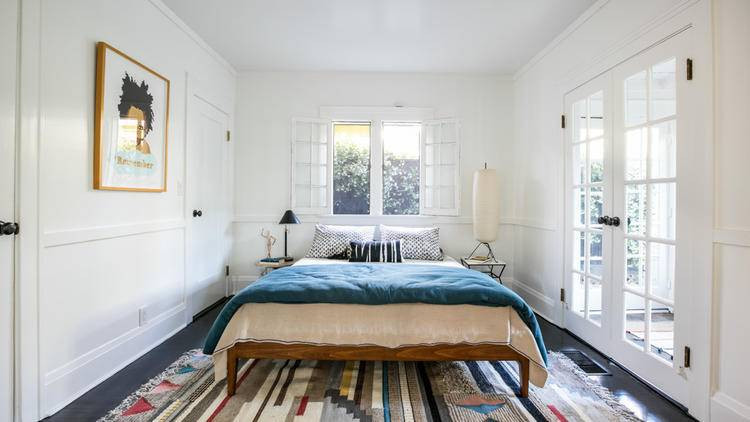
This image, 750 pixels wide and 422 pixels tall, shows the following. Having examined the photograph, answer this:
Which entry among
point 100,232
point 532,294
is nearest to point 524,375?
point 532,294

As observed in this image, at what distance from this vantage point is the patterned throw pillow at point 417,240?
3.54 m

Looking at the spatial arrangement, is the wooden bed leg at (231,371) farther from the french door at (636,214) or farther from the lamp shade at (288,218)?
the french door at (636,214)

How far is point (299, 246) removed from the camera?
13.2ft

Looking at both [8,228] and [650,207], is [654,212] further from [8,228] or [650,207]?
[8,228]

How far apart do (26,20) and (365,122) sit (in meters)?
2.92

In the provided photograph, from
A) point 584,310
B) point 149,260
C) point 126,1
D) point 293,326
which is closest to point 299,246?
point 149,260

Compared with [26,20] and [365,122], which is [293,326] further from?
[365,122]

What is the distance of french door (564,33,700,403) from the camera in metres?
1.89

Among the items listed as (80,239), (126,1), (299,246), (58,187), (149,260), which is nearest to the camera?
(58,187)

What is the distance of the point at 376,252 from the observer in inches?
132

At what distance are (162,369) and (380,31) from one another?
3149mm

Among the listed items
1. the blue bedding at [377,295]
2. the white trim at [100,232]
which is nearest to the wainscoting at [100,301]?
the white trim at [100,232]

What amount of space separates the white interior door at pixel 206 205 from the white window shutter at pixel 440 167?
230 cm

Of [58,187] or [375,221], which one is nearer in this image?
[58,187]
